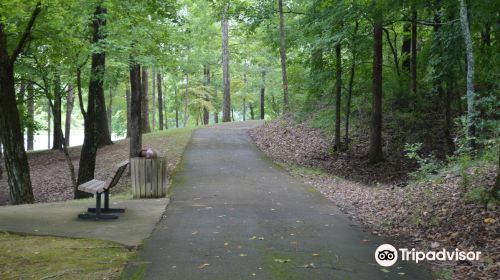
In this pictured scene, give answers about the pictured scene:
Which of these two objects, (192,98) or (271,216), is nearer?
(271,216)

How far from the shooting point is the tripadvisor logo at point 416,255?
5602mm

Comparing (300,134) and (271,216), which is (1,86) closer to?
(271,216)

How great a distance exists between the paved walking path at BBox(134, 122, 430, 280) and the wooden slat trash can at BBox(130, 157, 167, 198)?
487 millimetres

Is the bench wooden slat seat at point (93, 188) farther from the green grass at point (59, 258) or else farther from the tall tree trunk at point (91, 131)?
the tall tree trunk at point (91, 131)

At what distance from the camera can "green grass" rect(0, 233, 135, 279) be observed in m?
5.04

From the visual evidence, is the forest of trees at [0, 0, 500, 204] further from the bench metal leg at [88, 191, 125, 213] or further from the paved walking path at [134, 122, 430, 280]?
the bench metal leg at [88, 191, 125, 213]

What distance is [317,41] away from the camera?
14.6 meters

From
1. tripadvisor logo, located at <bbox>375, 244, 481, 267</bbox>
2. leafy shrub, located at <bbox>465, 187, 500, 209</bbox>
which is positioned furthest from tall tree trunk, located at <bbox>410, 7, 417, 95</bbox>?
tripadvisor logo, located at <bbox>375, 244, 481, 267</bbox>

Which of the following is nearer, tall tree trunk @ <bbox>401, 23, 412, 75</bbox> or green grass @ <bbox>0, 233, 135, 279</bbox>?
green grass @ <bbox>0, 233, 135, 279</bbox>

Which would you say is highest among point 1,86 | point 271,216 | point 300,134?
point 1,86

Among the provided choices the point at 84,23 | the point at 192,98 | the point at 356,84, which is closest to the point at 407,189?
the point at 356,84

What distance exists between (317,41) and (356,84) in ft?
13.2

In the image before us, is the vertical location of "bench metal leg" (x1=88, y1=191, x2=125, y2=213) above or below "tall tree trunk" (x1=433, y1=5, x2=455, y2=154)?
below

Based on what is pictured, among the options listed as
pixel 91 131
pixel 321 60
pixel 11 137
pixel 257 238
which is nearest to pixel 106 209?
pixel 257 238
